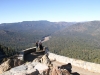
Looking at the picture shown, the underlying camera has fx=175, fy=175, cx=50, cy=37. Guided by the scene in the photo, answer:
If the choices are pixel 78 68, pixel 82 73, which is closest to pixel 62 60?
pixel 78 68

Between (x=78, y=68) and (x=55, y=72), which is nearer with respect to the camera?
(x=55, y=72)

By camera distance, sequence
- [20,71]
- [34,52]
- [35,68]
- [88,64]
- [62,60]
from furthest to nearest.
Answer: [34,52] → [62,60] → [88,64] → [35,68] → [20,71]

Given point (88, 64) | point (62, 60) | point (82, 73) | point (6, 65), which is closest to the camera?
point (6, 65)

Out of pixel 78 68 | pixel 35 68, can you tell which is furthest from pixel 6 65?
pixel 78 68

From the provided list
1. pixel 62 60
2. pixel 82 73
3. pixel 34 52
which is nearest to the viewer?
pixel 82 73

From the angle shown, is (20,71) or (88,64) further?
(88,64)

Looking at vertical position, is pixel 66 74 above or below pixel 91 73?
above

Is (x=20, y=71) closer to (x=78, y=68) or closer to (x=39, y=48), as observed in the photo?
(x=78, y=68)

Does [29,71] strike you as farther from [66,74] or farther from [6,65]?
[6,65]

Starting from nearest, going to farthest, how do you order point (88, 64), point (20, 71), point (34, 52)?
point (20, 71) → point (88, 64) → point (34, 52)

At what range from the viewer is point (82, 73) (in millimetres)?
14883

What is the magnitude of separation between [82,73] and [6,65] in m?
7.56

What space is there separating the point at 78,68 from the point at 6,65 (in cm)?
863

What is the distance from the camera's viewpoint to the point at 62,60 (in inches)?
730
